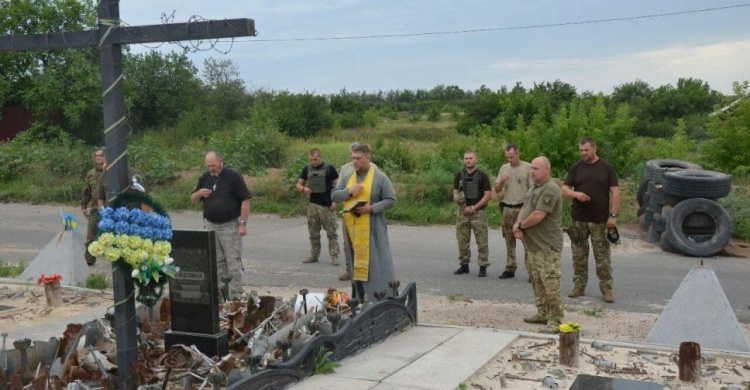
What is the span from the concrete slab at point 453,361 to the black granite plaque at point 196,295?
174 centimetres

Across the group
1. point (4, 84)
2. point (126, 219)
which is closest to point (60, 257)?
point (126, 219)

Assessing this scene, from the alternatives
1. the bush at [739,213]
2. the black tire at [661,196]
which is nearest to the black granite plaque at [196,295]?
the black tire at [661,196]

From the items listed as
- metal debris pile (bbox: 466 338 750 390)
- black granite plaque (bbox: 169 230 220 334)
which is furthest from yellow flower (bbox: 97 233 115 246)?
metal debris pile (bbox: 466 338 750 390)

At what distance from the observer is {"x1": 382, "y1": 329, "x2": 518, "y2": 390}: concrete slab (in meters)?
6.44

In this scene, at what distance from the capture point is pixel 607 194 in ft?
32.8

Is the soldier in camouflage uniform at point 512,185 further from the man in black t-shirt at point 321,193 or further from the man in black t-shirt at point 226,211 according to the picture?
the man in black t-shirt at point 226,211

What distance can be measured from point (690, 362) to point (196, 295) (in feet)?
13.6

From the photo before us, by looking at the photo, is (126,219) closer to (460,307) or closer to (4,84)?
(460,307)

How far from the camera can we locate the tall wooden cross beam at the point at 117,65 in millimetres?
6004

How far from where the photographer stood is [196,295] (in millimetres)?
7340

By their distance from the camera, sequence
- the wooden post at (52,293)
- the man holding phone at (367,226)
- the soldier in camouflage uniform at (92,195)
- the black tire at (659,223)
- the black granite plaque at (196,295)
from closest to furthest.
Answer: the black granite plaque at (196,295), the man holding phone at (367,226), the wooden post at (52,293), the soldier in camouflage uniform at (92,195), the black tire at (659,223)

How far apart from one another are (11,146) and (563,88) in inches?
831

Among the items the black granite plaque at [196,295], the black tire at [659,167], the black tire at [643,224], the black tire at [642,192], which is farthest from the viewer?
the black tire at [642,192]

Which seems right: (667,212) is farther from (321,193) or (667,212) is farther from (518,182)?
(321,193)
